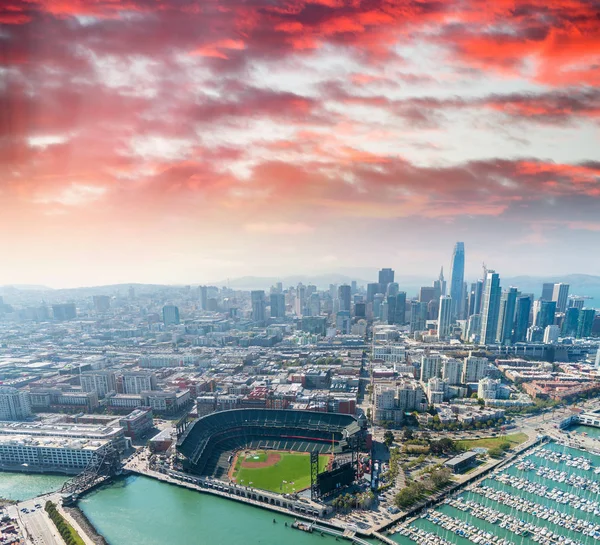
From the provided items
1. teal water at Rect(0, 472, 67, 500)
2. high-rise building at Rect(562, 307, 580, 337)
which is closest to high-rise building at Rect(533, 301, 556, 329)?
high-rise building at Rect(562, 307, 580, 337)

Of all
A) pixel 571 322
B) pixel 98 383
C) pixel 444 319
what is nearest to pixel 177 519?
pixel 98 383

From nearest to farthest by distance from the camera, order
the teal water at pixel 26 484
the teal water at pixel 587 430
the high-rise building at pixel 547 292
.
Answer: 1. the teal water at pixel 26 484
2. the teal water at pixel 587 430
3. the high-rise building at pixel 547 292

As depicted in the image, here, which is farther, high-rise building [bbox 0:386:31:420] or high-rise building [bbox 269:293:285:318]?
high-rise building [bbox 269:293:285:318]

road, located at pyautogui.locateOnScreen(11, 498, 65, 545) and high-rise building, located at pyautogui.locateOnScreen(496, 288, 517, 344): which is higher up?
high-rise building, located at pyautogui.locateOnScreen(496, 288, 517, 344)

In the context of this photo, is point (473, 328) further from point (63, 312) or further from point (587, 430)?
point (63, 312)

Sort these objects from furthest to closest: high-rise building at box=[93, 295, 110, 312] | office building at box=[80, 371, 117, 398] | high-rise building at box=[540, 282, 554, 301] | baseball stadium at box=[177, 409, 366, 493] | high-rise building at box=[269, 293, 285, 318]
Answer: high-rise building at box=[93, 295, 110, 312], high-rise building at box=[269, 293, 285, 318], high-rise building at box=[540, 282, 554, 301], office building at box=[80, 371, 117, 398], baseball stadium at box=[177, 409, 366, 493]

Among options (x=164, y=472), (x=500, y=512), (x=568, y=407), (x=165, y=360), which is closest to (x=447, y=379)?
(x=568, y=407)

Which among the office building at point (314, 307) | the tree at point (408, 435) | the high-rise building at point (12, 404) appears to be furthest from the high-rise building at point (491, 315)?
the high-rise building at point (12, 404)

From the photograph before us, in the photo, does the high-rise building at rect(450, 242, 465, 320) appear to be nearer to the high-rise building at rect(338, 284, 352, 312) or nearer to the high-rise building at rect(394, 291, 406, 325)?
the high-rise building at rect(394, 291, 406, 325)

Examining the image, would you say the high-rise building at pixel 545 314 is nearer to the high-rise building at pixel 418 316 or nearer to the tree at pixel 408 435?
the high-rise building at pixel 418 316
